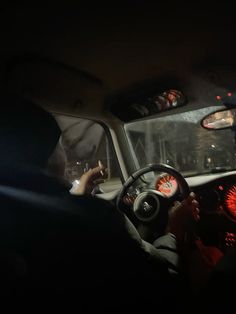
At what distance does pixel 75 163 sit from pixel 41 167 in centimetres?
203

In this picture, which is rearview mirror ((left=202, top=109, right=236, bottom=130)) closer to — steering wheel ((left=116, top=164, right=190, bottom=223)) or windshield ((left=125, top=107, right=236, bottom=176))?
windshield ((left=125, top=107, right=236, bottom=176))

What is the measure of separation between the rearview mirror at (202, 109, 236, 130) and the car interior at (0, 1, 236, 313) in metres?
0.01

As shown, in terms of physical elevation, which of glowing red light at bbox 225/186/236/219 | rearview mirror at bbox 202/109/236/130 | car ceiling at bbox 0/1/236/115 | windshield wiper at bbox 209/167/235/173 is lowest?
glowing red light at bbox 225/186/236/219

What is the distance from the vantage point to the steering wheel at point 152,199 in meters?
2.88

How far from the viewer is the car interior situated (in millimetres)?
1604

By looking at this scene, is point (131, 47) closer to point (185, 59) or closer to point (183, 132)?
point (185, 59)

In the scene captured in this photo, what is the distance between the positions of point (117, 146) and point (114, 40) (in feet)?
5.86

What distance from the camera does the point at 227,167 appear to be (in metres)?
3.58

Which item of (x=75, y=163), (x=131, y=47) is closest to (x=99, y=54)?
(x=131, y=47)

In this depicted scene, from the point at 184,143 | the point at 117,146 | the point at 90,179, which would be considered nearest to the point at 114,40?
the point at 90,179

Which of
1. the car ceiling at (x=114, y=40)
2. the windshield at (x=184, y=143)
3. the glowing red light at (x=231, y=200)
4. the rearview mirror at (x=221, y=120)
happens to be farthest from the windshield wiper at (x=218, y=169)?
the car ceiling at (x=114, y=40)

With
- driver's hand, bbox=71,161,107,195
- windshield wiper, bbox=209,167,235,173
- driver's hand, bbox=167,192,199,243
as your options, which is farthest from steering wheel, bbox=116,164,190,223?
windshield wiper, bbox=209,167,235,173

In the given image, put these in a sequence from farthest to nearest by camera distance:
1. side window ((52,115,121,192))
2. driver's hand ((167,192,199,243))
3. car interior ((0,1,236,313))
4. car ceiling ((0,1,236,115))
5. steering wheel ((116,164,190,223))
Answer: side window ((52,115,121,192)) < steering wheel ((116,164,190,223)) < driver's hand ((167,192,199,243)) < car ceiling ((0,1,236,115)) < car interior ((0,1,236,313))

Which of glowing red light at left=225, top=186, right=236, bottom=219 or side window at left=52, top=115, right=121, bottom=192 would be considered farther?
side window at left=52, top=115, right=121, bottom=192
